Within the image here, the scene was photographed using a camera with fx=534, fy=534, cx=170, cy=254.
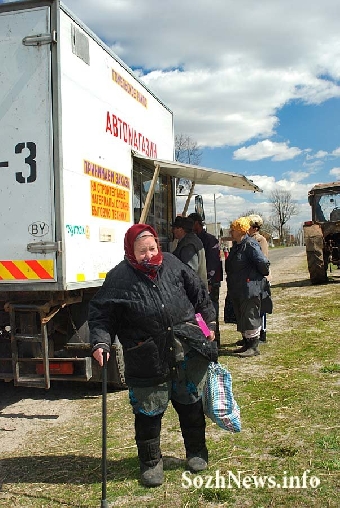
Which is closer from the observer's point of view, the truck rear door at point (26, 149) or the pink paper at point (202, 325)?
the pink paper at point (202, 325)

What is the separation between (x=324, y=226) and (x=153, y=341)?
11.4 m

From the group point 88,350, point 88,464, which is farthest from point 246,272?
point 88,464

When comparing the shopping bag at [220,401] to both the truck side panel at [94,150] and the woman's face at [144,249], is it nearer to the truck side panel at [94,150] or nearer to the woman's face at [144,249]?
the woman's face at [144,249]

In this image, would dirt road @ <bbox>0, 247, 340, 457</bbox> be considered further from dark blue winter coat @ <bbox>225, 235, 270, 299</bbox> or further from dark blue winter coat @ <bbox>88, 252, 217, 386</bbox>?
dark blue winter coat @ <bbox>225, 235, 270, 299</bbox>

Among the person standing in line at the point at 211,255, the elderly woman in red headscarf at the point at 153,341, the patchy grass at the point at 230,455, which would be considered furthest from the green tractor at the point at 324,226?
the elderly woman in red headscarf at the point at 153,341

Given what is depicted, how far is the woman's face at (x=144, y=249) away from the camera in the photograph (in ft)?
11.5

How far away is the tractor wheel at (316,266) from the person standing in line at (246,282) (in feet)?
22.7

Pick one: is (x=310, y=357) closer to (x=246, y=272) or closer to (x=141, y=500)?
(x=246, y=272)

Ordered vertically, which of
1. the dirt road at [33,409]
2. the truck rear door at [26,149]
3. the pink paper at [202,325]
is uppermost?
the truck rear door at [26,149]

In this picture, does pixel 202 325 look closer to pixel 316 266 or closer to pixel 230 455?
pixel 230 455

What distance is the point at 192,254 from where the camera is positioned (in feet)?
20.3

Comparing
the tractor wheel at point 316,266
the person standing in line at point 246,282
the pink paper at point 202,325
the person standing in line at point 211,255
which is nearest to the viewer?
the pink paper at point 202,325

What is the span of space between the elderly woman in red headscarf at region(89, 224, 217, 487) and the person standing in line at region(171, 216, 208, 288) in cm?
254

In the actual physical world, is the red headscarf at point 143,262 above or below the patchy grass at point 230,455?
above
